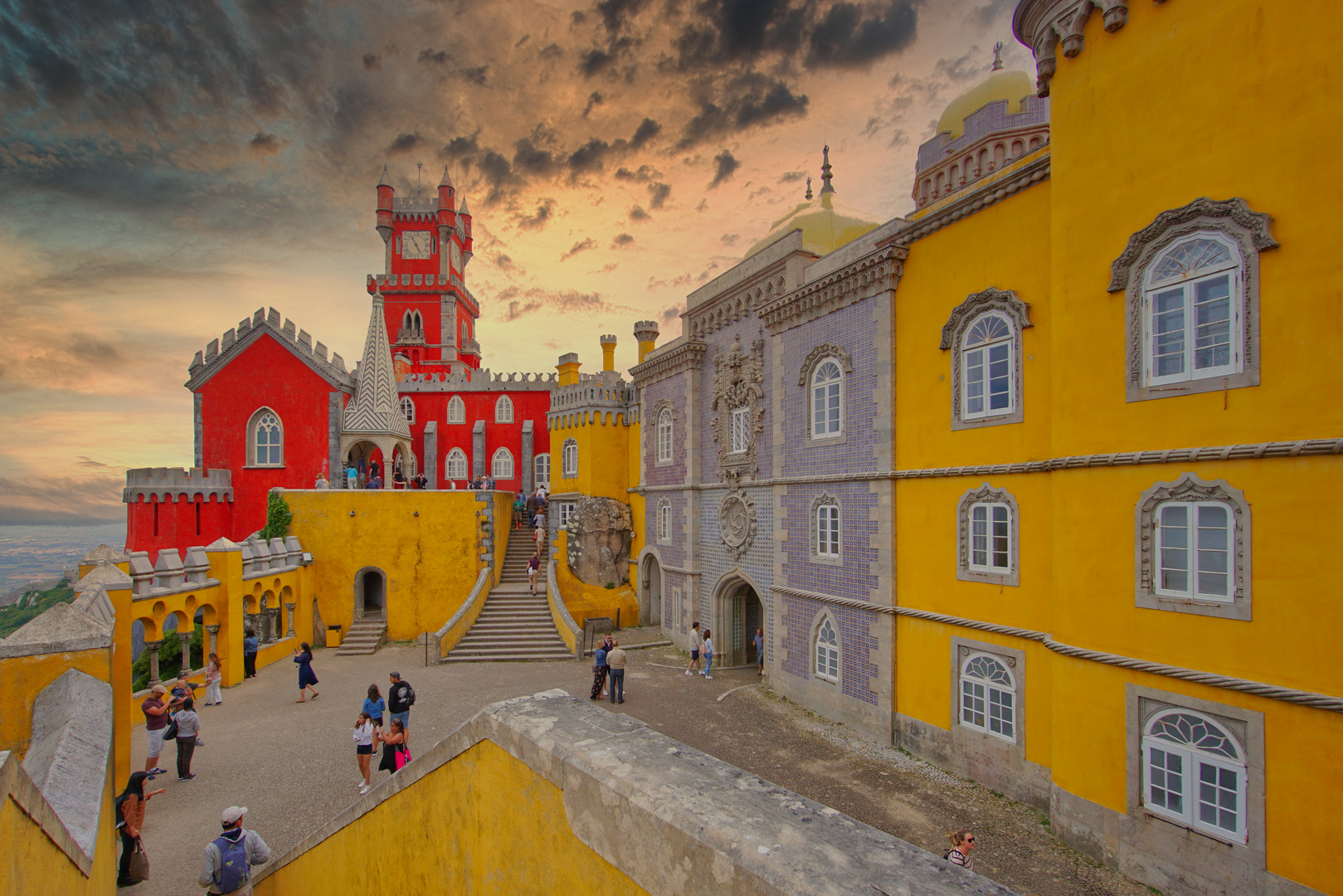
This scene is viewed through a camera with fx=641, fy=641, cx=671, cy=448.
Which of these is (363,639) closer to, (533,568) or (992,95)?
(533,568)

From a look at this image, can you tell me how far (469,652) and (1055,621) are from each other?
1568 cm

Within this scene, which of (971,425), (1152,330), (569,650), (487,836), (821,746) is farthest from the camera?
(569,650)

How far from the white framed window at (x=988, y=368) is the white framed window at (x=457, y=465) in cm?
2711

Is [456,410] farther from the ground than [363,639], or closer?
farther from the ground

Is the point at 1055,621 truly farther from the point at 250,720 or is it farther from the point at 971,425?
the point at 250,720

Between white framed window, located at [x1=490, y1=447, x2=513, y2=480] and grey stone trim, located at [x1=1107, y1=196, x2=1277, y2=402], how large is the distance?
29.0 metres

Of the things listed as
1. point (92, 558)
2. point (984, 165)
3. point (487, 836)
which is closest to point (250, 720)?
point (92, 558)

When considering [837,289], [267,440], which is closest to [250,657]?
[267,440]

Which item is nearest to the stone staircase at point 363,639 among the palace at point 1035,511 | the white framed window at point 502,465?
the palace at point 1035,511

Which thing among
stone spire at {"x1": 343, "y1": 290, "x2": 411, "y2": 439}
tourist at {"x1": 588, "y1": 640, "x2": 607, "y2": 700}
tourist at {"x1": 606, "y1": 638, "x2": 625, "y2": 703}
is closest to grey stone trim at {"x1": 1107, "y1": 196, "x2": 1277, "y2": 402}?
tourist at {"x1": 606, "y1": 638, "x2": 625, "y2": 703}

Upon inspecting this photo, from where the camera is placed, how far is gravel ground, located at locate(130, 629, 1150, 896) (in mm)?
8953

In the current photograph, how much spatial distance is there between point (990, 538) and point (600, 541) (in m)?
16.5

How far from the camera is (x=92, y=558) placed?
13.8 m

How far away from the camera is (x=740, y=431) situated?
18422mm
